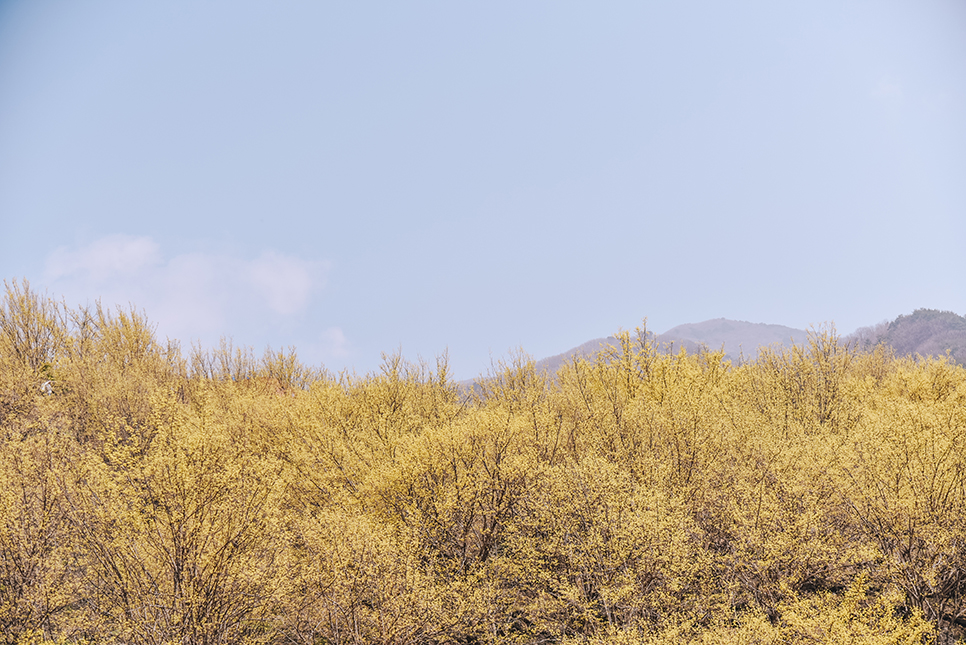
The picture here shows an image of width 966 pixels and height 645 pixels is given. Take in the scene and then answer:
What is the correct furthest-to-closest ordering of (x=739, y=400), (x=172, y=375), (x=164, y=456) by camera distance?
(x=172, y=375), (x=739, y=400), (x=164, y=456)

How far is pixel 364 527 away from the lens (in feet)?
39.0

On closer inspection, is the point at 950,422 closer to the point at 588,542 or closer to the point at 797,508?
the point at 797,508

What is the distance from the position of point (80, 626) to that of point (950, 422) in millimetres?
27771

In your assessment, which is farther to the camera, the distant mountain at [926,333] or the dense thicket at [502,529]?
the distant mountain at [926,333]

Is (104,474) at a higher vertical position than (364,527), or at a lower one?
higher

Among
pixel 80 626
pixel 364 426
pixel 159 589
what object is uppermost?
pixel 364 426

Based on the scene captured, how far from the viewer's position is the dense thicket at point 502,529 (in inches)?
454

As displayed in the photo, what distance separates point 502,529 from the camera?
1666 centimetres

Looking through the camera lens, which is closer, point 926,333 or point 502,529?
point 502,529

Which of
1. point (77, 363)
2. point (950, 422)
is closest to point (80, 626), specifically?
point (77, 363)

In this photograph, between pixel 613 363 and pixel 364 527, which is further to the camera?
pixel 613 363

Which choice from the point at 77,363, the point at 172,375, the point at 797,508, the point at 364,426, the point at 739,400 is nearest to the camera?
the point at 797,508

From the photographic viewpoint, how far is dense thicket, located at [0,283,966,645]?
11531 mm

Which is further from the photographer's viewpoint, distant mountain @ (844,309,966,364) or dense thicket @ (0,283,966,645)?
distant mountain @ (844,309,966,364)
